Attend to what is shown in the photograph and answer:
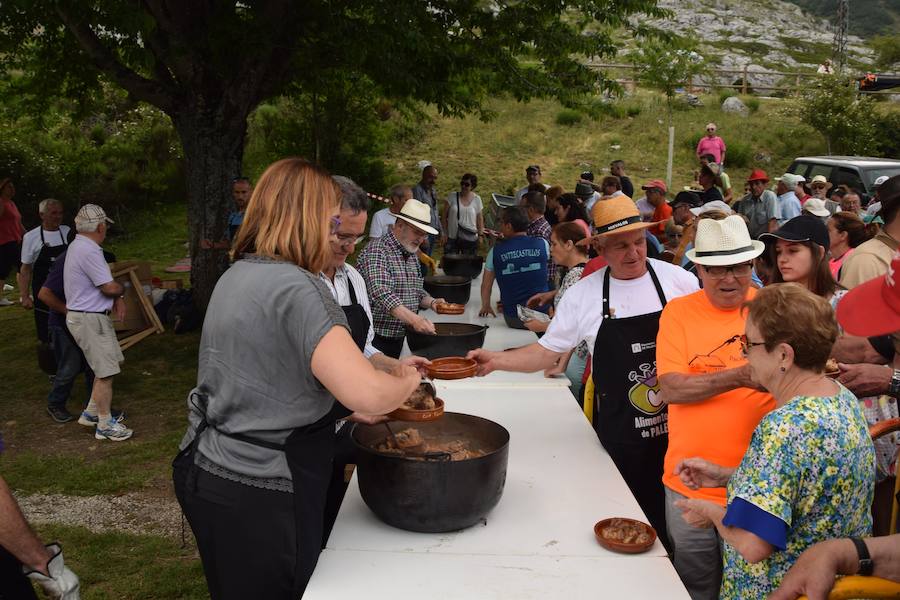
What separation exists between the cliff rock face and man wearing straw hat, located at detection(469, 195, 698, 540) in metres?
73.3

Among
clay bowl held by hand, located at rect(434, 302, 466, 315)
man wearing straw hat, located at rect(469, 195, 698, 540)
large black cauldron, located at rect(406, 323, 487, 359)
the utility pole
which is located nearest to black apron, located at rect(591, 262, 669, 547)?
man wearing straw hat, located at rect(469, 195, 698, 540)

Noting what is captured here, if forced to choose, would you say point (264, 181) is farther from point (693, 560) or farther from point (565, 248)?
point (565, 248)

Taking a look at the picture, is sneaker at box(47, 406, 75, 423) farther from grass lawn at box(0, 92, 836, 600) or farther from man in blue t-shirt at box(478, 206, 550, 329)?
man in blue t-shirt at box(478, 206, 550, 329)

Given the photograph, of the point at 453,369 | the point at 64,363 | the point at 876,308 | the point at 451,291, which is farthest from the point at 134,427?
the point at 876,308

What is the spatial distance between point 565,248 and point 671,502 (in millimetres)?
2505

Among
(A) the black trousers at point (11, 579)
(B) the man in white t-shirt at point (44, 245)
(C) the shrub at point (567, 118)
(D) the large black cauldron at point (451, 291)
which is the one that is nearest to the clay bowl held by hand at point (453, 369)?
(A) the black trousers at point (11, 579)

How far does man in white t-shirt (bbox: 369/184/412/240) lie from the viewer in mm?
8391

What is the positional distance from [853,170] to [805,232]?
1106cm

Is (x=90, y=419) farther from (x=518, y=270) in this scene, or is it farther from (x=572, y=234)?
(x=572, y=234)

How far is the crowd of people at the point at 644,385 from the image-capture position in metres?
2.21

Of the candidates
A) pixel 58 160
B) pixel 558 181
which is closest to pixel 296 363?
pixel 58 160

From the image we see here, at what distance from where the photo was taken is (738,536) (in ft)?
7.29

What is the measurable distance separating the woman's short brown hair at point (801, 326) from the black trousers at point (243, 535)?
58.9 inches

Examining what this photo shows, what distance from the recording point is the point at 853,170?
44.5 ft
